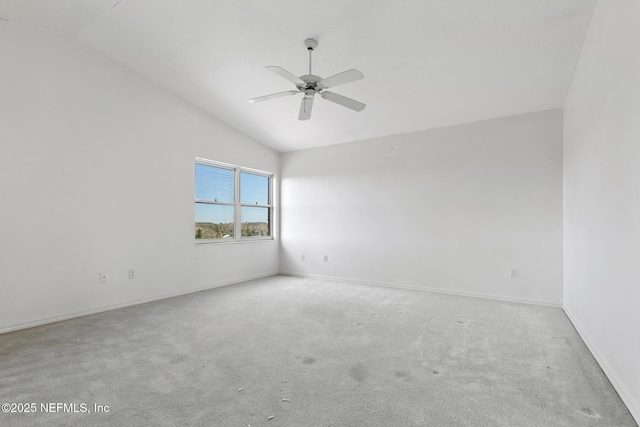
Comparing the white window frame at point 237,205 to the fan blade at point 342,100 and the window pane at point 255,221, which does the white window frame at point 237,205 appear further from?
the fan blade at point 342,100

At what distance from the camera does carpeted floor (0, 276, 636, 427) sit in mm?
1677

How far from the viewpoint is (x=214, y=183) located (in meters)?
5.02

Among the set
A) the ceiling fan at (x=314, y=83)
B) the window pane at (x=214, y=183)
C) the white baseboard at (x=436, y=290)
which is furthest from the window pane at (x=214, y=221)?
the ceiling fan at (x=314, y=83)

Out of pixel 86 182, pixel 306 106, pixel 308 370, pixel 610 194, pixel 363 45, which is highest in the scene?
pixel 363 45

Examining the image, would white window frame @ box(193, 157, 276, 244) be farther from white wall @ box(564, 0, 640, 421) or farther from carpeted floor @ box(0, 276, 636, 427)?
white wall @ box(564, 0, 640, 421)

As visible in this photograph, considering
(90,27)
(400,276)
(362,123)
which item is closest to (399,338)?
(400,276)

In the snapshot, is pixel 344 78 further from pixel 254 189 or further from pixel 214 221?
pixel 254 189

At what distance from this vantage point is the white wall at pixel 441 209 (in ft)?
12.9

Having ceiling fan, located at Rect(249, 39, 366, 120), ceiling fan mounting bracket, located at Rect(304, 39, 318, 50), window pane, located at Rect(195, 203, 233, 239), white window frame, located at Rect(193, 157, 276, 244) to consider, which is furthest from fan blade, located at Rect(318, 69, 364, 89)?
window pane, located at Rect(195, 203, 233, 239)

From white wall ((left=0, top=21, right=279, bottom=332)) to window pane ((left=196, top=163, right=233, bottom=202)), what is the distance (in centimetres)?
25

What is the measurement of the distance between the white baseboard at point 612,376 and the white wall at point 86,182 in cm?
452

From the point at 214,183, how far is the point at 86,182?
1.80m

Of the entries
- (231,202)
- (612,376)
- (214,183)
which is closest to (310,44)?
(214,183)

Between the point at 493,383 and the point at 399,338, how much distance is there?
2.89ft
